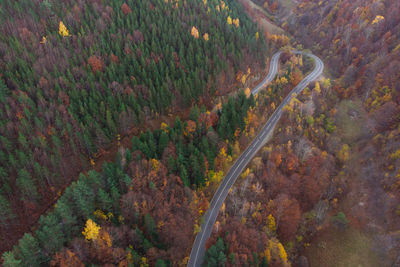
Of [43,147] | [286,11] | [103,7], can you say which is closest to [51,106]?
[43,147]

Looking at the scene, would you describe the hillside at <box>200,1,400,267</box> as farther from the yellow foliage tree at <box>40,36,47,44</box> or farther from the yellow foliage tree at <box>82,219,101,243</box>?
the yellow foliage tree at <box>40,36,47,44</box>

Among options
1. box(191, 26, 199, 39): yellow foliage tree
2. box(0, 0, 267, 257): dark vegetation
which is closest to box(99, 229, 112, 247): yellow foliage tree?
box(0, 0, 267, 257): dark vegetation

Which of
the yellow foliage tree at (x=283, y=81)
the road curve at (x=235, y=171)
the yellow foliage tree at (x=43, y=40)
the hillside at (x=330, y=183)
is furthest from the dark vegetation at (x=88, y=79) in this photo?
the hillside at (x=330, y=183)

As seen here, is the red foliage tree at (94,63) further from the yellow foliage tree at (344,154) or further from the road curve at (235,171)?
the yellow foliage tree at (344,154)

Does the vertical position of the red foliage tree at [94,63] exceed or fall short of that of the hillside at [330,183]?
it exceeds it

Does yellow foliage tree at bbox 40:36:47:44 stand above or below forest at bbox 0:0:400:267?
above

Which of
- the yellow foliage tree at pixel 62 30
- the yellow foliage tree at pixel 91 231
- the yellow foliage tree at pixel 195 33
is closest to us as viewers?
the yellow foliage tree at pixel 91 231

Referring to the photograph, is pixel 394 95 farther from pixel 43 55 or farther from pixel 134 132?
pixel 43 55

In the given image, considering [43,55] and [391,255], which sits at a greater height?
[43,55]
